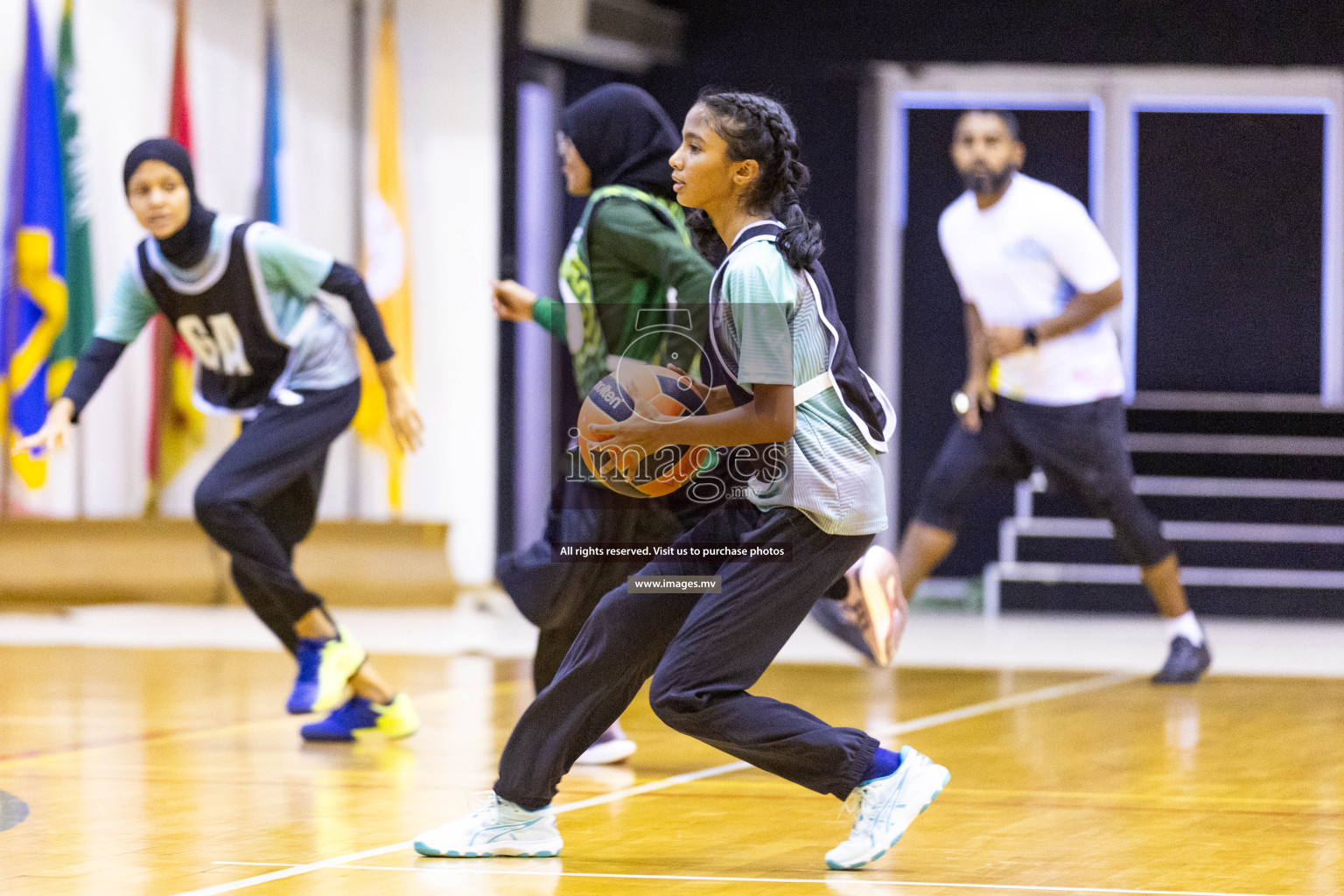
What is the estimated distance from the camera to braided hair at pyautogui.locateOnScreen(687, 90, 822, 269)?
2852mm

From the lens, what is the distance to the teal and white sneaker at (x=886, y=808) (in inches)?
112

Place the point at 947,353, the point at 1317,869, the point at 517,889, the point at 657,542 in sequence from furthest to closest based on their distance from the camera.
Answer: the point at 947,353 → the point at 657,542 → the point at 1317,869 → the point at 517,889

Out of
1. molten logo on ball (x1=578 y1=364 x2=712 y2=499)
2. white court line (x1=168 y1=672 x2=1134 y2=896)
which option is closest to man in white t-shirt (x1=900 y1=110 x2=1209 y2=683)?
white court line (x1=168 y1=672 x2=1134 y2=896)

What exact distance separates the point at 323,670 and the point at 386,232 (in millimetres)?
5395

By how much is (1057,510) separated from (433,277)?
3.58 metres

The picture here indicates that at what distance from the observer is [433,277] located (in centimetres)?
951

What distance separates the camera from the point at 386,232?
9.34 m

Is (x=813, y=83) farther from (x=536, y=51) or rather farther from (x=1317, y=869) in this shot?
(x=1317, y=869)

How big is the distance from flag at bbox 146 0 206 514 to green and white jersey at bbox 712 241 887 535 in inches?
257

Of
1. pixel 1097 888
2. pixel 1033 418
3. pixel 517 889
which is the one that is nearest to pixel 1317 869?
pixel 1097 888

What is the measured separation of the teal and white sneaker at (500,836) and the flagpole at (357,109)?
666 centimetres

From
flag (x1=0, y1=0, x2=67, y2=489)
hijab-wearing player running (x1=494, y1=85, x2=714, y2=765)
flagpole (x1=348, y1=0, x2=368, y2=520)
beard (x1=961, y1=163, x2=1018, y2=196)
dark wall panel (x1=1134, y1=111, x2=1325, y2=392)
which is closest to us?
hijab-wearing player running (x1=494, y1=85, x2=714, y2=765)

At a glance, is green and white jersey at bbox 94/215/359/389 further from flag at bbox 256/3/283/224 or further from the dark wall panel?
the dark wall panel

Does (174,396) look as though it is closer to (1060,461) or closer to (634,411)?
(1060,461)
